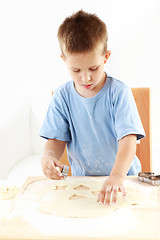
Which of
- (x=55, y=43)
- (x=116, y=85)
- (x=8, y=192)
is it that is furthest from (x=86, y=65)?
(x=55, y=43)

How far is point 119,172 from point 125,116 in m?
0.19

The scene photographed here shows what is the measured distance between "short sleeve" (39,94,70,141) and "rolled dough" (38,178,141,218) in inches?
7.4

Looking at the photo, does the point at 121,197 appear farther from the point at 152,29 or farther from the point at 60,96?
the point at 152,29

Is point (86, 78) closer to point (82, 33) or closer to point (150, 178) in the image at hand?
point (82, 33)

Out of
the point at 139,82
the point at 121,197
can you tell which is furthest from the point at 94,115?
the point at 139,82

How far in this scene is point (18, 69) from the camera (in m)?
2.52

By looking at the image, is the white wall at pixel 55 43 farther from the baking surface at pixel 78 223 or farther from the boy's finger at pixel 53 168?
the baking surface at pixel 78 223

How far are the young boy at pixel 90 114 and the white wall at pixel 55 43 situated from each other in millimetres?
1222

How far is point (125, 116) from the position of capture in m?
0.99

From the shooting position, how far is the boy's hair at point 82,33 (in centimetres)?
88

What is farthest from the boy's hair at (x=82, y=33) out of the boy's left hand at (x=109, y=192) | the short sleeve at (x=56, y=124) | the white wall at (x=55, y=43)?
the white wall at (x=55, y=43)

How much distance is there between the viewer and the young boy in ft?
2.94

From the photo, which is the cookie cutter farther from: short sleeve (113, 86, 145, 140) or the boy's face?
the boy's face

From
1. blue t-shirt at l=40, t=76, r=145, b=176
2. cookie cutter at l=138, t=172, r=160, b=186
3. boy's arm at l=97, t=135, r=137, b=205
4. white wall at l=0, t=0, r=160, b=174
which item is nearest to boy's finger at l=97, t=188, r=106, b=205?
boy's arm at l=97, t=135, r=137, b=205
